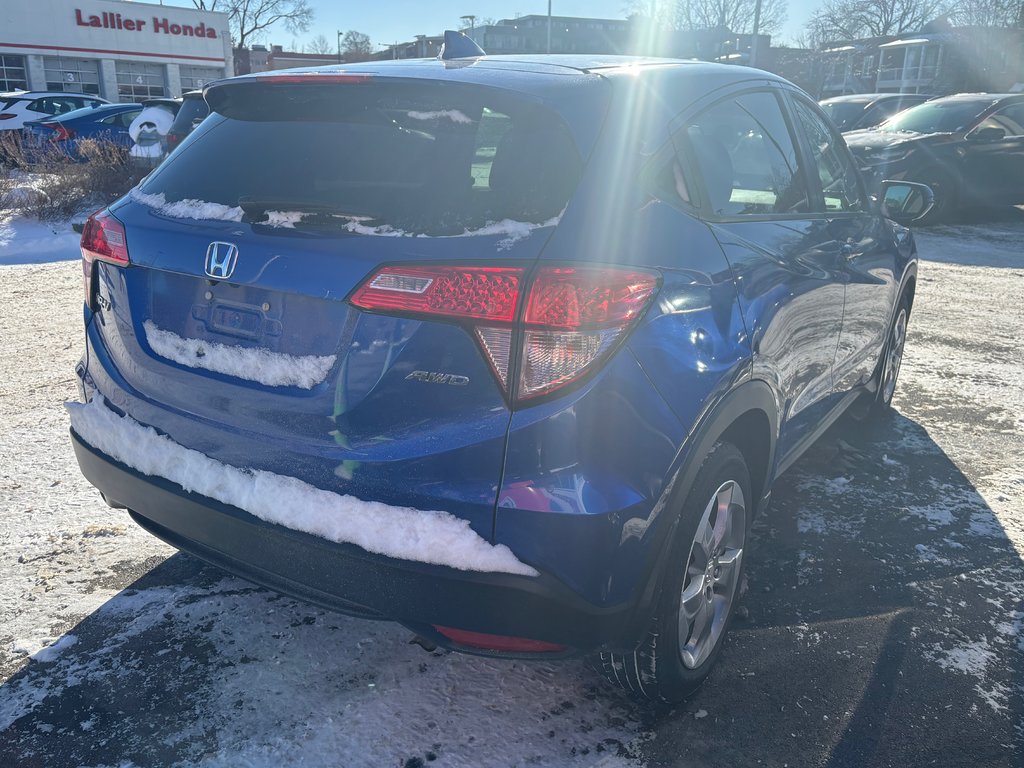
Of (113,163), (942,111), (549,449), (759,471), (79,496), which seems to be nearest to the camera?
(549,449)

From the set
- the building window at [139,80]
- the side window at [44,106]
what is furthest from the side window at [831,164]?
the building window at [139,80]

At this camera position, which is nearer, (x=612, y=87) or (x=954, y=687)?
(x=612, y=87)

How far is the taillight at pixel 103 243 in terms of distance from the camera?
2373mm

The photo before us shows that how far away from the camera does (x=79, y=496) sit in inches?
142

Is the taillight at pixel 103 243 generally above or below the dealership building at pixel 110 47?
below

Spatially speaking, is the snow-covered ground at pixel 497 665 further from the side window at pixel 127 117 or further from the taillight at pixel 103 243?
the side window at pixel 127 117

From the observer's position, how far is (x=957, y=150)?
12398 mm

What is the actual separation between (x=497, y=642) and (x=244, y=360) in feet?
2.93

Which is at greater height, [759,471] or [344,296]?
[344,296]

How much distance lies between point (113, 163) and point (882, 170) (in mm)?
10273

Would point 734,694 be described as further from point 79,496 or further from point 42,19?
point 42,19

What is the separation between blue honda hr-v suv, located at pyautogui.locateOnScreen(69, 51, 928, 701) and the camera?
6.20 feet

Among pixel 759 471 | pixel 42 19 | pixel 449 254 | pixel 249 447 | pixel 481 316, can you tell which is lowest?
pixel 759 471

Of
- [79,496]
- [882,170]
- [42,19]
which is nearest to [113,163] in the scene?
[79,496]
